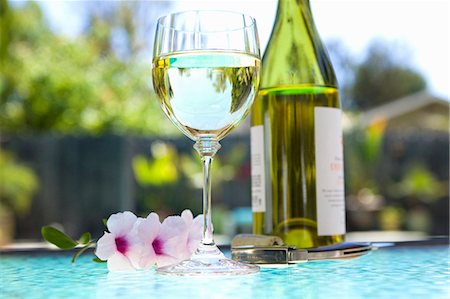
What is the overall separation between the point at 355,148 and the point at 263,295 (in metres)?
8.72

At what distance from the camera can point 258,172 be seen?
94 cm

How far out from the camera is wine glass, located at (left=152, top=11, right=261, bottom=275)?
0.73 metres

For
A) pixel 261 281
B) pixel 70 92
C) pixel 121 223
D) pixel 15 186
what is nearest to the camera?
pixel 261 281

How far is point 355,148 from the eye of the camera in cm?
909

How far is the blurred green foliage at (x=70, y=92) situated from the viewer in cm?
1039

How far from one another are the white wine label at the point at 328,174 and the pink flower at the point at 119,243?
27 cm

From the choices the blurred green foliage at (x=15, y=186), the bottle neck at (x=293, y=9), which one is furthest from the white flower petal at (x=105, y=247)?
the blurred green foliage at (x=15, y=186)

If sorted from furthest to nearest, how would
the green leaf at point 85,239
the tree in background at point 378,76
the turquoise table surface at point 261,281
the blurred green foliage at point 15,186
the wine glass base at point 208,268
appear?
the tree in background at point 378,76, the blurred green foliage at point 15,186, the green leaf at point 85,239, the wine glass base at point 208,268, the turquoise table surface at point 261,281

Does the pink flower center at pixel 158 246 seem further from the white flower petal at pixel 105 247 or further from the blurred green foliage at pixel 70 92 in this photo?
the blurred green foliage at pixel 70 92

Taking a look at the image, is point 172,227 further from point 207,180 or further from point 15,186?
point 15,186

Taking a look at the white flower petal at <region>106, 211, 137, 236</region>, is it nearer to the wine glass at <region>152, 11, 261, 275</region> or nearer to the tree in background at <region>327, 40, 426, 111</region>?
the wine glass at <region>152, 11, 261, 275</region>

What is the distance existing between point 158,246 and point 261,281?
168 mm

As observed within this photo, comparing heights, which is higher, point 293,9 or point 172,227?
point 293,9

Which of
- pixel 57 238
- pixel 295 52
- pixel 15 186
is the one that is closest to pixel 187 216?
pixel 57 238
